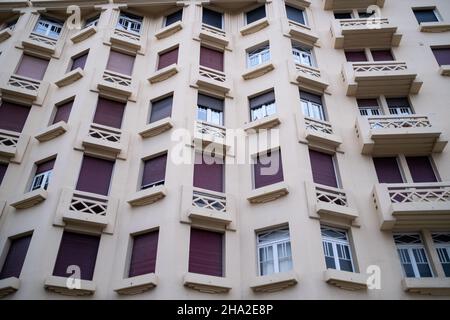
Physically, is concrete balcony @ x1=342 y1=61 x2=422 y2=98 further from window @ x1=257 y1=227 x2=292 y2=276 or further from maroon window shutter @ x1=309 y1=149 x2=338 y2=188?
window @ x1=257 y1=227 x2=292 y2=276

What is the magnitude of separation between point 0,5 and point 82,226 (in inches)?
509

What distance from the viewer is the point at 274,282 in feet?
32.0

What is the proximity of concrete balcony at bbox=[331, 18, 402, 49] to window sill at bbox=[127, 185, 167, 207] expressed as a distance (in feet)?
31.5

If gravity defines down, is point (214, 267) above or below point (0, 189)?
below

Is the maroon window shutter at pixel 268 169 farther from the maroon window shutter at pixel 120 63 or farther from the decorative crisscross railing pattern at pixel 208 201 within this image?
the maroon window shutter at pixel 120 63

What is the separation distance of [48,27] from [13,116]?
563 centimetres

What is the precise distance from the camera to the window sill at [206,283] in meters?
9.87

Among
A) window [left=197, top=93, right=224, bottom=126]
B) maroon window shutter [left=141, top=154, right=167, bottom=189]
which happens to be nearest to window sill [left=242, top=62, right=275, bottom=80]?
window [left=197, top=93, right=224, bottom=126]

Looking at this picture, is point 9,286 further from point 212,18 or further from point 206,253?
point 212,18

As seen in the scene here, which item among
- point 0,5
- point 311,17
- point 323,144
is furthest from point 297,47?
point 0,5

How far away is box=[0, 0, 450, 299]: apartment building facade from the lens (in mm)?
10375

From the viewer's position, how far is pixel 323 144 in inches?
496
